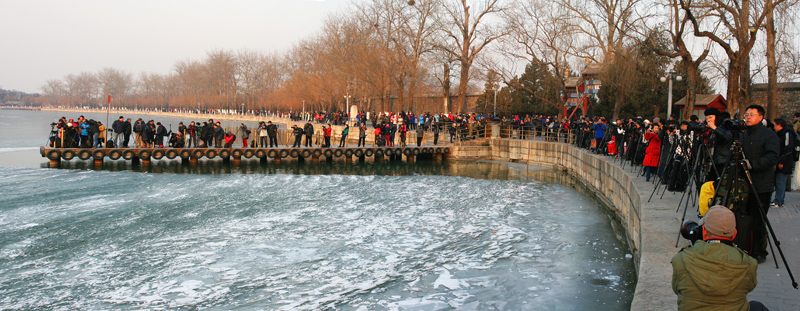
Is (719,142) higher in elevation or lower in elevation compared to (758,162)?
higher

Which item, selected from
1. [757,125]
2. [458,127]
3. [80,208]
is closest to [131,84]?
[458,127]

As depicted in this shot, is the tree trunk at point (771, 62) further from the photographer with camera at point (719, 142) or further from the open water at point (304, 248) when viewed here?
the photographer with camera at point (719, 142)

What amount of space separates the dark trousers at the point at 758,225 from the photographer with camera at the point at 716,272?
8.27 ft

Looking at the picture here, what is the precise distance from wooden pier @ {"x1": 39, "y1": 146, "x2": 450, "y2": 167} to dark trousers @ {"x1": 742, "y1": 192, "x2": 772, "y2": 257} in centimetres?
2319

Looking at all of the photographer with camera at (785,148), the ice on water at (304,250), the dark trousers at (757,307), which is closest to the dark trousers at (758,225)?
the ice on water at (304,250)

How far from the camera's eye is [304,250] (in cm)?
1045

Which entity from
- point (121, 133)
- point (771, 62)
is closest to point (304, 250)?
point (771, 62)

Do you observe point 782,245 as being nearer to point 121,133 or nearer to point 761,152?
point 761,152

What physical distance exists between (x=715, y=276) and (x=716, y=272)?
2cm

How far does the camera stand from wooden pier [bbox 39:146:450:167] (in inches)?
985

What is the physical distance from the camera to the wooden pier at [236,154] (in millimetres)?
25016

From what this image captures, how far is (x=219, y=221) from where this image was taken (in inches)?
506

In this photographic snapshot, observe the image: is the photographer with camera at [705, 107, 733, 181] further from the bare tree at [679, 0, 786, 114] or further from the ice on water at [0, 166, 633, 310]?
the bare tree at [679, 0, 786, 114]

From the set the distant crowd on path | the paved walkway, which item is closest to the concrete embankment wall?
the paved walkway
